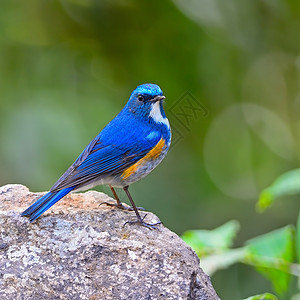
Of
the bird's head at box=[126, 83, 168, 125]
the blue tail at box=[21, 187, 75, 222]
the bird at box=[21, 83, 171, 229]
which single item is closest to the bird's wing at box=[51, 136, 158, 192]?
the bird at box=[21, 83, 171, 229]

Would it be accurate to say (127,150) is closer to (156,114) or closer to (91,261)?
(156,114)

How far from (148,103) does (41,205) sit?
49.6 inches

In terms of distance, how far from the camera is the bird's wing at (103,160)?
4.41 m

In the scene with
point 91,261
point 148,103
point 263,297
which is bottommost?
point 263,297

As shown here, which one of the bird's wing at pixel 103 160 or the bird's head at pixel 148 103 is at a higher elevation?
the bird's head at pixel 148 103

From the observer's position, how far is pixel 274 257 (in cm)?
454

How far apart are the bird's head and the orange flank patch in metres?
0.23

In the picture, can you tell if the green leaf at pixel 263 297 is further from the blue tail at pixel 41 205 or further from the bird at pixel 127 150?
the blue tail at pixel 41 205

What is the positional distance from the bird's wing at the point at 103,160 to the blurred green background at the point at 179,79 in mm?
2313

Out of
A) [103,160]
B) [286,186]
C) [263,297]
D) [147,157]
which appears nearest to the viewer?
[263,297]

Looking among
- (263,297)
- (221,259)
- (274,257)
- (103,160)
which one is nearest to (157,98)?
(103,160)

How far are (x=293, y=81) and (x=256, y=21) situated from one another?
96 cm

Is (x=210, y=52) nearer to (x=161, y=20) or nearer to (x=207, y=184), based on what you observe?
(x=161, y=20)

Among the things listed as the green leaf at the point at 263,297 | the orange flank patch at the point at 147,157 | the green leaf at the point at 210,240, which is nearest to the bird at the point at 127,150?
the orange flank patch at the point at 147,157
